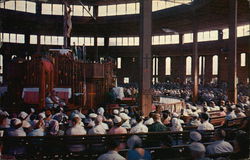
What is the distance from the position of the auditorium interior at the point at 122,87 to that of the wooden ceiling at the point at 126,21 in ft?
0.40

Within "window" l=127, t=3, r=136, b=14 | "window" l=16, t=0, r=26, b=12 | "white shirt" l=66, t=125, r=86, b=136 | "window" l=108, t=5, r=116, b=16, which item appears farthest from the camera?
"window" l=108, t=5, r=116, b=16

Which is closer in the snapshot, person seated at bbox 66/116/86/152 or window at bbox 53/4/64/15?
person seated at bbox 66/116/86/152

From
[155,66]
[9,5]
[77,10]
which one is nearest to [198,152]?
[9,5]

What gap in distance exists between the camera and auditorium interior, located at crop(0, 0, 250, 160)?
6.10 m

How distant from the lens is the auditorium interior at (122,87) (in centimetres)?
610

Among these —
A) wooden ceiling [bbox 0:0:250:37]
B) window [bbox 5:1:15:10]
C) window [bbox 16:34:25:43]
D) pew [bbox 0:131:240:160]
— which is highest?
window [bbox 5:1:15:10]

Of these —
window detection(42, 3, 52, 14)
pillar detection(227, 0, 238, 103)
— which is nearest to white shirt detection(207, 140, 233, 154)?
pillar detection(227, 0, 238, 103)

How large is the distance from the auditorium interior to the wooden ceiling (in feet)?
0.40

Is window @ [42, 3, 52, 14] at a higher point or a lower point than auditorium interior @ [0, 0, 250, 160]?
higher

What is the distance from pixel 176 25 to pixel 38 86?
24.3 meters

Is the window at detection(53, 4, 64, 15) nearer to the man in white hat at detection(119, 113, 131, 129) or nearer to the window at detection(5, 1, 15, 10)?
the window at detection(5, 1, 15, 10)

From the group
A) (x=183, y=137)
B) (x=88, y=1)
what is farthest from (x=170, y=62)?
(x=183, y=137)

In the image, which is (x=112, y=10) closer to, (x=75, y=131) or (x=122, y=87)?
(x=122, y=87)

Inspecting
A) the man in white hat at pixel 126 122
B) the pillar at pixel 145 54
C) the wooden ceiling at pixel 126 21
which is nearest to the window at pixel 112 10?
the wooden ceiling at pixel 126 21
